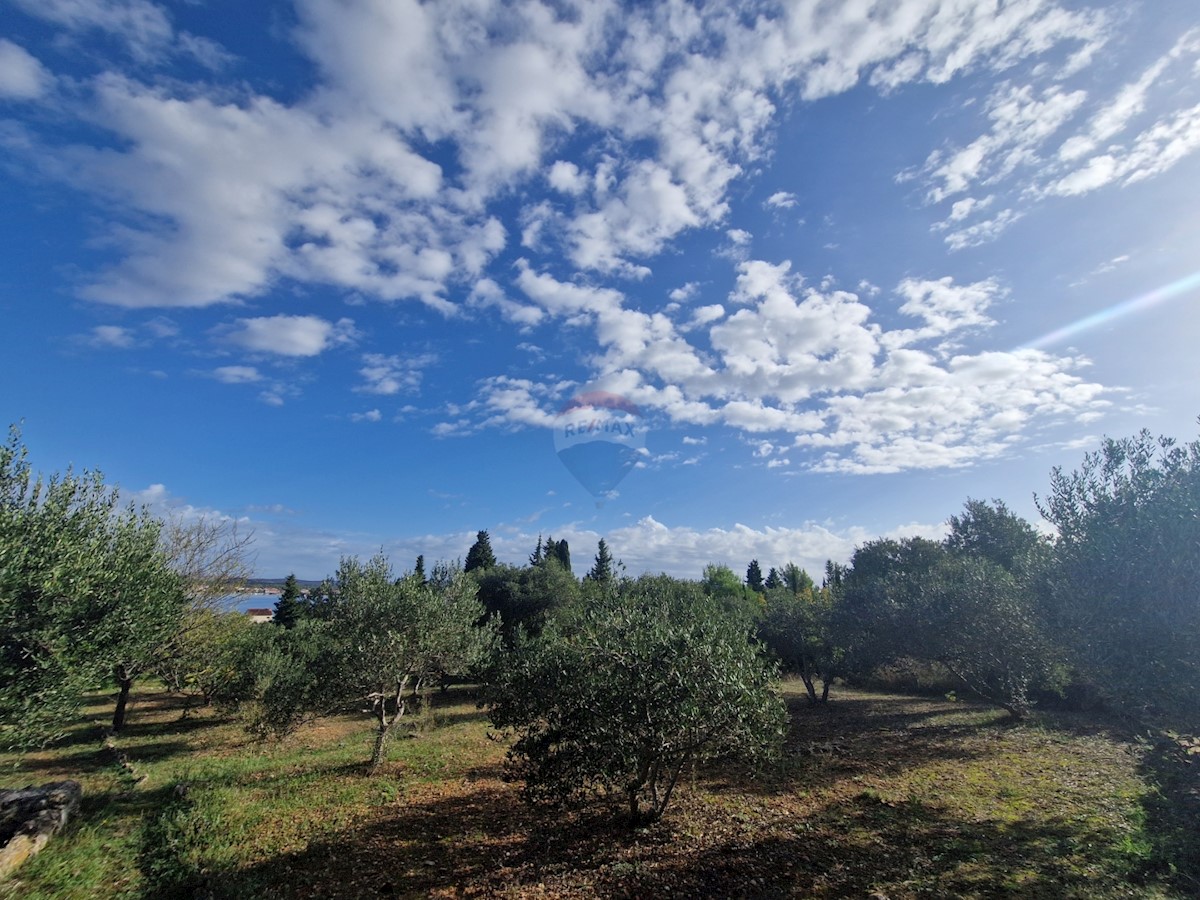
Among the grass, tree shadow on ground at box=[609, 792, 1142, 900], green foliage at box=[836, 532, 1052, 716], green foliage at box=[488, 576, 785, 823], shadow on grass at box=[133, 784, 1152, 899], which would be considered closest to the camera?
tree shadow on ground at box=[609, 792, 1142, 900]

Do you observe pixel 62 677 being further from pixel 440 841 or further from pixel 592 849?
pixel 592 849

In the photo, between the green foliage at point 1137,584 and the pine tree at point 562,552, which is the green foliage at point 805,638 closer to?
the green foliage at point 1137,584

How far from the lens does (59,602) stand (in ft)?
45.3

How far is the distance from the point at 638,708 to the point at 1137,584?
14310mm

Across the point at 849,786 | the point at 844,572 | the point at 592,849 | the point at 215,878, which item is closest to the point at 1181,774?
the point at 849,786

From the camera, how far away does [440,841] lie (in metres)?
13.0

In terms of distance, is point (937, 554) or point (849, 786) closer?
point (849, 786)

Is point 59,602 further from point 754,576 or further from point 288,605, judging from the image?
point 754,576

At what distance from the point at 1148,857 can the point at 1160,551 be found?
24.3 feet

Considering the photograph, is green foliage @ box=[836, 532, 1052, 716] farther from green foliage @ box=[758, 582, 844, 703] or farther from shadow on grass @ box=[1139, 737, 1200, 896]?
shadow on grass @ box=[1139, 737, 1200, 896]

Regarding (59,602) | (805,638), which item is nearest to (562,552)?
(805,638)

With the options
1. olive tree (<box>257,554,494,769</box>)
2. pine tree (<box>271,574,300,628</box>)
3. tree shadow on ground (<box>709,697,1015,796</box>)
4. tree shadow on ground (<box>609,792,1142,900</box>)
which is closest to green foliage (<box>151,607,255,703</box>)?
olive tree (<box>257,554,494,769</box>)

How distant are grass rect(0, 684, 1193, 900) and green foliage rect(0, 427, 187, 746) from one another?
12.7ft

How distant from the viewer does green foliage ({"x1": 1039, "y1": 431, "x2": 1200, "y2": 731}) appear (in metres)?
12.2
